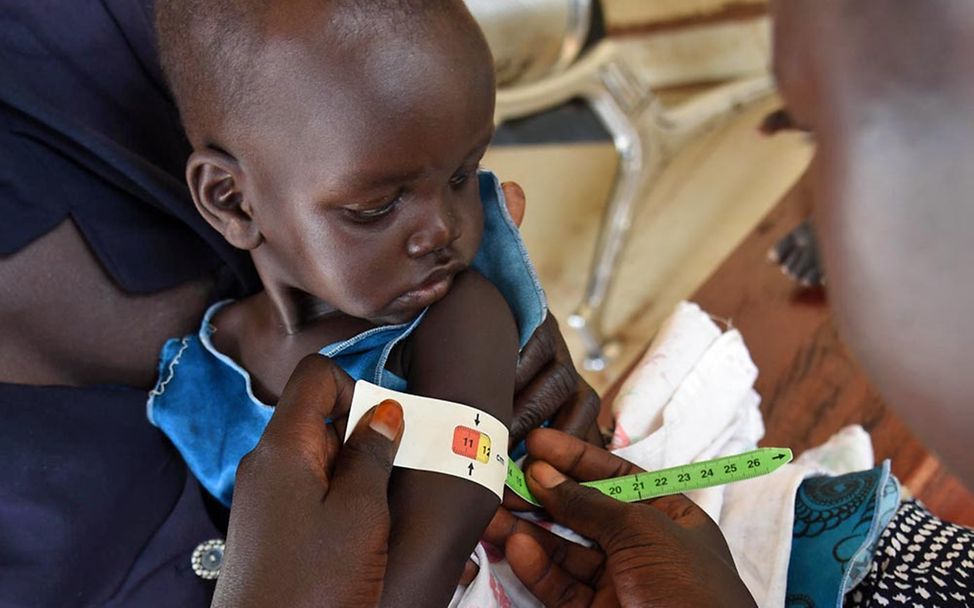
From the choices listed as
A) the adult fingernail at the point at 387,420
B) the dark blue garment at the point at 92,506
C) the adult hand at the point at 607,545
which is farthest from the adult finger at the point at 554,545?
the dark blue garment at the point at 92,506

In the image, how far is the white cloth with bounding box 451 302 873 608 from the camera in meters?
0.99

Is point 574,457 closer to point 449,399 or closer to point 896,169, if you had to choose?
point 449,399

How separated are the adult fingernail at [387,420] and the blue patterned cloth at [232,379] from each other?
233mm

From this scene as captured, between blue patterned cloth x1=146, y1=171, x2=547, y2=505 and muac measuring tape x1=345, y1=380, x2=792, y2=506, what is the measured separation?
181 mm

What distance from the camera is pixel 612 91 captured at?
7.59 feet

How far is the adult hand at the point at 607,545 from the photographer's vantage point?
0.77 metres

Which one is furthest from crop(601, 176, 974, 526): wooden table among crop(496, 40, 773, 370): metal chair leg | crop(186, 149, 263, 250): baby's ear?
crop(496, 40, 773, 370): metal chair leg

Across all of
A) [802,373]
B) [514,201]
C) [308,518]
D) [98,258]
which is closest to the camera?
[308,518]

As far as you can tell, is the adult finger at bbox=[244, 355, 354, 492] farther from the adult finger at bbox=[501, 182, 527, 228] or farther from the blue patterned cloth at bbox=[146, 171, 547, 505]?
the adult finger at bbox=[501, 182, 527, 228]

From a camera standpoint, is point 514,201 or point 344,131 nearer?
point 344,131

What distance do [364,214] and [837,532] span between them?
1.99 ft

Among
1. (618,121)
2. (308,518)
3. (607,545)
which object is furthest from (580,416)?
(618,121)

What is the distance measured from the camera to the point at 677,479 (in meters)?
0.97

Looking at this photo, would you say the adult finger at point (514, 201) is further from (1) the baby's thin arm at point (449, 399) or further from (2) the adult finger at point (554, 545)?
(2) the adult finger at point (554, 545)
